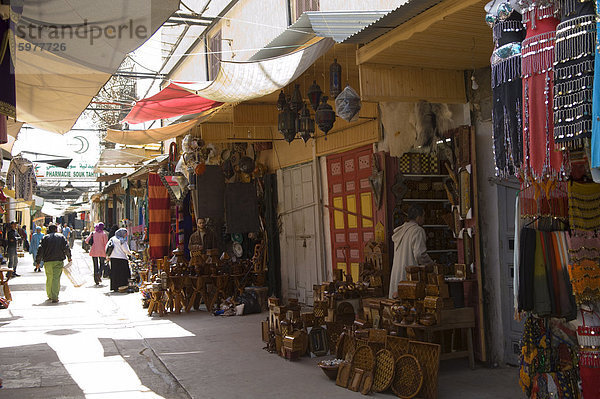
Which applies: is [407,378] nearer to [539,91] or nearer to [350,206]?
[539,91]

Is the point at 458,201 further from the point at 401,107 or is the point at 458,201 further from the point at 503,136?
the point at 503,136

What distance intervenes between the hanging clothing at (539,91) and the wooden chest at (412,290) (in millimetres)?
2473

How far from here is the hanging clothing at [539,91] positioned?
3.14m

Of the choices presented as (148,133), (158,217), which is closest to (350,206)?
(148,133)

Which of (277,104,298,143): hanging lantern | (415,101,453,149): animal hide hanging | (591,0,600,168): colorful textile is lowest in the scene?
(591,0,600,168): colorful textile

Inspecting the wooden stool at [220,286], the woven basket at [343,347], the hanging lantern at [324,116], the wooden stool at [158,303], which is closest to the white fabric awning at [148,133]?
the wooden stool at [220,286]

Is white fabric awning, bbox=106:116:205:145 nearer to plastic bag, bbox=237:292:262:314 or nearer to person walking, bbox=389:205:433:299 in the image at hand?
plastic bag, bbox=237:292:262:314

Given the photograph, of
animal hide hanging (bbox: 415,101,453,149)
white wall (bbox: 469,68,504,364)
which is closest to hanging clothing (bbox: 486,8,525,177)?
white wall (bbox: 469,68,504,364)

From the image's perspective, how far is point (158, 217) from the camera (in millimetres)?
14430

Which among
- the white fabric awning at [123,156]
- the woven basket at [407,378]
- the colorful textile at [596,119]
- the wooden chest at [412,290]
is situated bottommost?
the woven basket at [407,378]

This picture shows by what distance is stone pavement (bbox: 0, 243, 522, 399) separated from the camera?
210 inches

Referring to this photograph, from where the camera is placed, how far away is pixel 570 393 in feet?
12.8

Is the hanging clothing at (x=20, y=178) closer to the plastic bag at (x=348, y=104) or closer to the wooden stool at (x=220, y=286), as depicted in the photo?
the wooden stool at (x=220, y=286)

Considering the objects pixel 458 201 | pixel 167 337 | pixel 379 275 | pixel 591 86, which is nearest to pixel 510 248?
pixel 458 201
